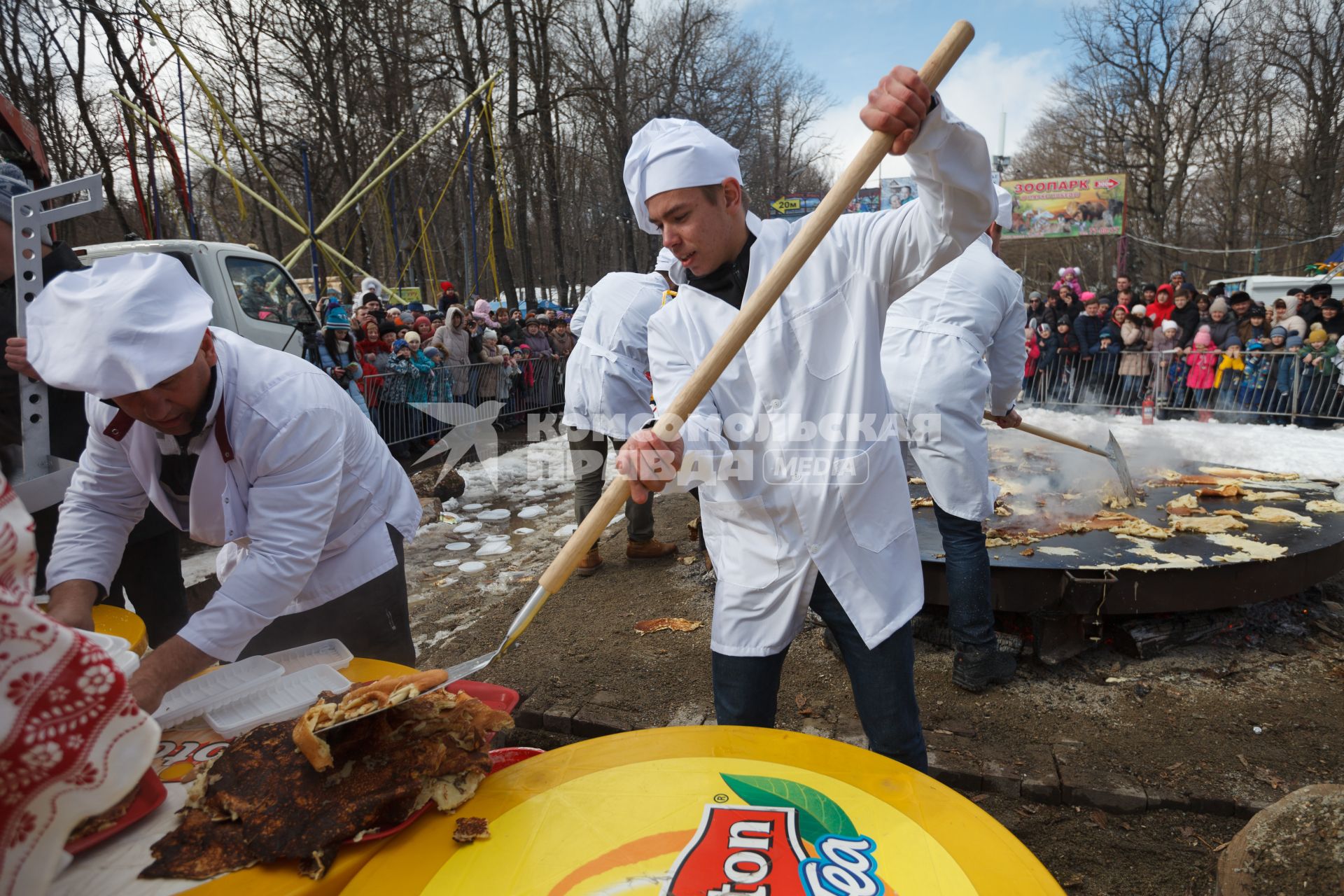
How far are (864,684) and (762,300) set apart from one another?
1109 mm

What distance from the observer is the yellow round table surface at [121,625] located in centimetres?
239

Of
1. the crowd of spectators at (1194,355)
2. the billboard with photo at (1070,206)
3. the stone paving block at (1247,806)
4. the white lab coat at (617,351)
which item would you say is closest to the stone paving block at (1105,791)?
the stone paving block at (1247,806)

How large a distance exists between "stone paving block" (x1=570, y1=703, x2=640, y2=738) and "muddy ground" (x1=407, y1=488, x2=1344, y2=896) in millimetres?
82

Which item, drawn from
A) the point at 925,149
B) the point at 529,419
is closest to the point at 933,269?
the point at 925,149

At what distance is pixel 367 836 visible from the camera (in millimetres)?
1498

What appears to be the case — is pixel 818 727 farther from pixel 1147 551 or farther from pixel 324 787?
pixel 324 787

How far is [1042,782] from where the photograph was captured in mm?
2908

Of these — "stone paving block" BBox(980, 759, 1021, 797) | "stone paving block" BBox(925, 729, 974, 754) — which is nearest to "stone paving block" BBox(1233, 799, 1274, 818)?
"stone paving block" BBox(980, 759, 1021, 797)

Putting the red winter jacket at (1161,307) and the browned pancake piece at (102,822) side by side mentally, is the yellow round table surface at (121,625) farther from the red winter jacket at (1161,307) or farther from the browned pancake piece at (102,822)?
the red winter jacket at (1161,307)

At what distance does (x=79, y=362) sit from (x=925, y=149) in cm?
201

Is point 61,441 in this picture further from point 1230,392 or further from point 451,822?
point 1230,392

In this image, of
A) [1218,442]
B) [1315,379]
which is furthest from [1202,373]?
[1218,442]

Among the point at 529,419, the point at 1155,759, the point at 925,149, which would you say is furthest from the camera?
the point at 529,419

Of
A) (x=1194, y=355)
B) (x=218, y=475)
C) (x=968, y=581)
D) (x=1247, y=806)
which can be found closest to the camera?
(x=218, y=475)
